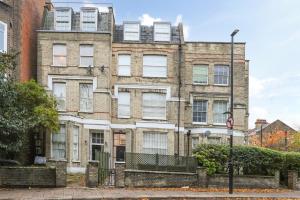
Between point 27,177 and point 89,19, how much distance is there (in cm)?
1675

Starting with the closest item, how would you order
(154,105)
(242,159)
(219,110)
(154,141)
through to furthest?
(242,159)
(154,141)
(154,105)
(219,110)

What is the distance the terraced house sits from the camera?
33.2m

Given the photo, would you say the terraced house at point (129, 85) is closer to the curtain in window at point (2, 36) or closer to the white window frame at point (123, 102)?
the white window frame at point (123, 102)

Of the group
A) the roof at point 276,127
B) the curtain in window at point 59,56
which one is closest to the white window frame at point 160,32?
the curtain in window at point 59,56

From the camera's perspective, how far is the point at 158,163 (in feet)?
81.9

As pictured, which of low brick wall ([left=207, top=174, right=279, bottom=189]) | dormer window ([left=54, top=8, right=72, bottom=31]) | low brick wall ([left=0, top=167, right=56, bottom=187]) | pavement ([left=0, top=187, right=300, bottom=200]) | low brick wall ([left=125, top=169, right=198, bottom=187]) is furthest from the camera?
dormer window ([left=54, top=8, right=72, bottom=31])

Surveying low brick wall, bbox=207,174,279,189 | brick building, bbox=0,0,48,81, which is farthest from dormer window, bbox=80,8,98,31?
low brick wall, bbox=207,174,279,189

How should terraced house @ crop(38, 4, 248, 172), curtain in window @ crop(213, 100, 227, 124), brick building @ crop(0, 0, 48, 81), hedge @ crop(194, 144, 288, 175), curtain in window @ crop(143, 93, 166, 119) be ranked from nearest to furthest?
hedge @ crop(194, 144, 288, 175) → brick building @ crop(0, 0, 48, 81) → terraced house @ crop(38, 4, 248, 172) → curtain in window @ crop(143, 93, 166, 119) → curtain in window @ crop(213, 100, 227, 124)

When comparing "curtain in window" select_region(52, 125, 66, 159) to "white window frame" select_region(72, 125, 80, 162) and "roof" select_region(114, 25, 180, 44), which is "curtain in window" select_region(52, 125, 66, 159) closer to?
"white window frame" select_region(72, 125, 80, 162)

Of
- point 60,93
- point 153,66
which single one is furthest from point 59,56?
point 153,66

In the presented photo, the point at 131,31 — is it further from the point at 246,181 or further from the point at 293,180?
the point at 293,180

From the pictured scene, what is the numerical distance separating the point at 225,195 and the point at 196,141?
15.9 m

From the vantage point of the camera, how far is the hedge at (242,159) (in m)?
24.8

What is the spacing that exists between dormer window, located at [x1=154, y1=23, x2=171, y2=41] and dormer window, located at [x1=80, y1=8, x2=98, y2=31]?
512 centimetres
